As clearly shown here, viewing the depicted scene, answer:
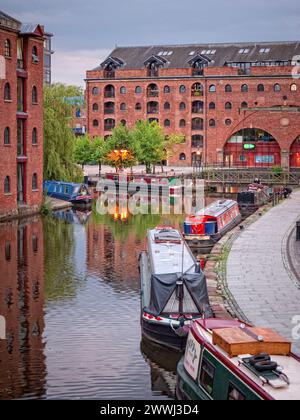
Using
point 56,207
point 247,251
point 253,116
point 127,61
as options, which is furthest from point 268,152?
point 247,251

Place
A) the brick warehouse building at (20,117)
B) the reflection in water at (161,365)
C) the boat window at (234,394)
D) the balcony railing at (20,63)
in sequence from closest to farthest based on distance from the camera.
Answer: the boat window at (234,394) → the reflection in water at (161,365) → the brick warehouse building at (20,117) → the balcony railing at (20,63)

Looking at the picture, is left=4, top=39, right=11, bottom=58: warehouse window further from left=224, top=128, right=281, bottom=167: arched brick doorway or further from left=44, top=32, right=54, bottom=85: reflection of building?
left=44, top=32, right=54, bottom=85: reflection of building

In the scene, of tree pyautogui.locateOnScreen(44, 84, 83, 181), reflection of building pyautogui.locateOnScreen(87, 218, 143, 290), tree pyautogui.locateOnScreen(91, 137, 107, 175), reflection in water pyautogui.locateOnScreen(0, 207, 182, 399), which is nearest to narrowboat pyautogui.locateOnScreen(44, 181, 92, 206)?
tree pyautogui.locateOnScreen(44, 84, 83, 181)

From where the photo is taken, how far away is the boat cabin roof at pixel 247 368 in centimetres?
1176

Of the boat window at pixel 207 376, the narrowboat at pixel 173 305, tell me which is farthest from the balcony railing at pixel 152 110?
the boat window at pixel 207 376

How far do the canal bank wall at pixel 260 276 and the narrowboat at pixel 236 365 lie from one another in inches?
140

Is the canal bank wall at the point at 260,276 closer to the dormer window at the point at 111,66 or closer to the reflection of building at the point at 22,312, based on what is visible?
the reflection of building at the point at 22,312

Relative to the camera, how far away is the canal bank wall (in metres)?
21.1

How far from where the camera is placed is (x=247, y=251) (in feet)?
107

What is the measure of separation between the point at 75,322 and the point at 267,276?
7.58 meters

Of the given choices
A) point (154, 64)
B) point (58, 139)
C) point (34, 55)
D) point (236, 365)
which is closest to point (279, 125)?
point (154, 64)

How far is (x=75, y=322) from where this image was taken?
2231 cm

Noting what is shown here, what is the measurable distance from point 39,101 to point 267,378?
126ft

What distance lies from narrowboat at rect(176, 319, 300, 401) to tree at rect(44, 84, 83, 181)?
3946 centimetres
